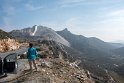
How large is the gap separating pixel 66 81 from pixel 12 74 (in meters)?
4.46

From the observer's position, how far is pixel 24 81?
20234 mm

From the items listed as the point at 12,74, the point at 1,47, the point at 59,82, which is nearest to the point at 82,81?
the point at 59,82

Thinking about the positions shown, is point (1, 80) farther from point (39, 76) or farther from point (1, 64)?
point (39, 76)

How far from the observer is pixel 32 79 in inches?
808

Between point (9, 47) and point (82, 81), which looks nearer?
point (82, 81)

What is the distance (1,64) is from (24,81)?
293 centimetres

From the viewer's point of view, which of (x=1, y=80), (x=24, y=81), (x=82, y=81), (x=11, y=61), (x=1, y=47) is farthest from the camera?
(x=1, y=47)

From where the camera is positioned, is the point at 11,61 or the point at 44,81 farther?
the point at 11,61

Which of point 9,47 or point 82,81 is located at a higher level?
point 9,47

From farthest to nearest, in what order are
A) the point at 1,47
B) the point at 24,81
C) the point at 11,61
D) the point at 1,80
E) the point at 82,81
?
the point at 1,47, the point at 82,81, the point at 11,61, the point at 1,80, the point at 24,81

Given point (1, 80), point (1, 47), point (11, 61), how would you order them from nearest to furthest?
point (1, 80)
point (11, 61)
point (1, 47)

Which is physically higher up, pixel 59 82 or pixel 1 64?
pixel 1 64

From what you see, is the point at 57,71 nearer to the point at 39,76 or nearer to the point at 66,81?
the point at 66,81

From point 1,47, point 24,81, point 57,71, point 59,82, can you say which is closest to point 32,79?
point 24,81
